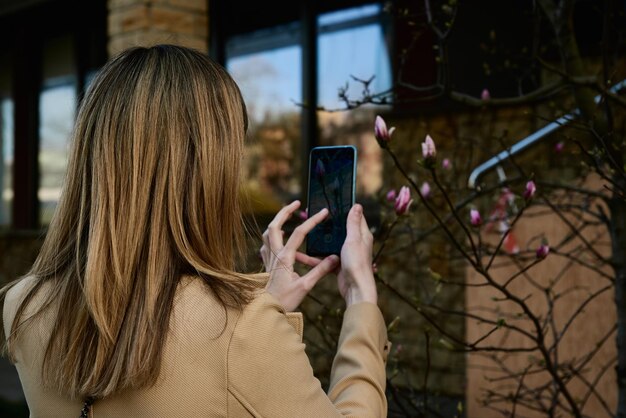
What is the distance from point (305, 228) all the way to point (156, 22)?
127 inches

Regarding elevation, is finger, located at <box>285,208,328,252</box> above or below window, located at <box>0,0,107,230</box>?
below

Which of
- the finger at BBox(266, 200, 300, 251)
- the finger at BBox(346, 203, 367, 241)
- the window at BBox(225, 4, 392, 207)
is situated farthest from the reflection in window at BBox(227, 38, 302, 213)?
the finger at BBox(346, 203, 367, 241)

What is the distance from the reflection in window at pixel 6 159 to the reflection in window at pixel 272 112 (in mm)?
3868

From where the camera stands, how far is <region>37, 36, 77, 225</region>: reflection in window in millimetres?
9219

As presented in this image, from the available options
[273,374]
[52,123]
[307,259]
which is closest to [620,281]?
[307,259]

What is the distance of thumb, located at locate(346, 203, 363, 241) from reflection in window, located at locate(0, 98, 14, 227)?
867cm

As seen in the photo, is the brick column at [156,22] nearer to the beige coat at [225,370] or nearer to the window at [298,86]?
the window at [298,86]

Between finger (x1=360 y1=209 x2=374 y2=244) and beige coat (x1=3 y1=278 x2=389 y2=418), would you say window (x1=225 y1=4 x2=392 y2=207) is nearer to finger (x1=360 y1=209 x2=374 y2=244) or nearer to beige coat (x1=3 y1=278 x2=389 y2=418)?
finger (x1=360 y1=209 x2=374 y2=244)

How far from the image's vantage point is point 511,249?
362 cm

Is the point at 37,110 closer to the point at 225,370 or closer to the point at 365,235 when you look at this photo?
the point at 365,235

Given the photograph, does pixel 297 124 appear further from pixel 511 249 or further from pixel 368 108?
pixel 511 249

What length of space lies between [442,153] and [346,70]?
145 cm

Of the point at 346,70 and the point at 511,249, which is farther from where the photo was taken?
the point at 346,70

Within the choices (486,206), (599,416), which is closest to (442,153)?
(486,206)
